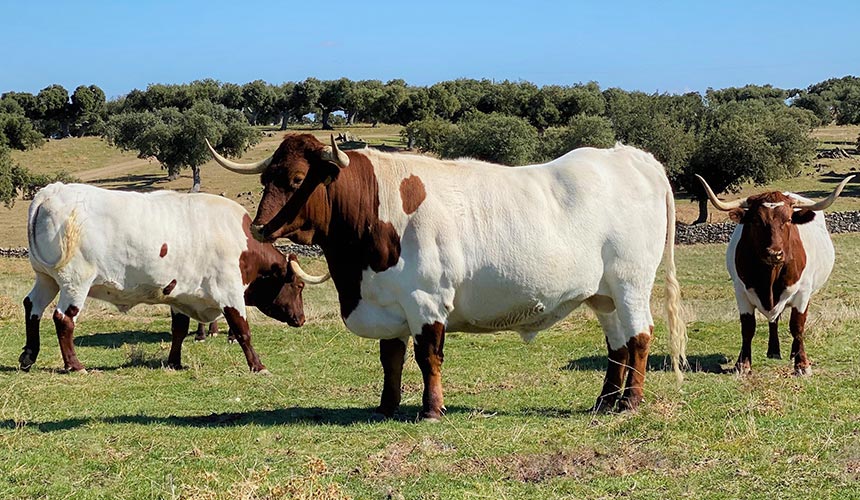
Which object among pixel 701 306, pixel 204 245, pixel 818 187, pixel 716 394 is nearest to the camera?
pixel 716 394

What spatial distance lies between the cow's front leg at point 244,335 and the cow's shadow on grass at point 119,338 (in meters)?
3.01

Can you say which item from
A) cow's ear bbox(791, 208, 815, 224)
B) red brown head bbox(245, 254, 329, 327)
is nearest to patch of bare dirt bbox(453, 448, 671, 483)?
cow's ear bbox(791, 208, 815, 224)

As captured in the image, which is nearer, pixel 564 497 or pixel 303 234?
pixel 564 497

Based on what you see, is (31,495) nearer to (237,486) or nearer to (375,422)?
(237,486)

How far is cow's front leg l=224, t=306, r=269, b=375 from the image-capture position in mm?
13586

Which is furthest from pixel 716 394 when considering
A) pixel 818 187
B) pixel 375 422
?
pixel 818 187

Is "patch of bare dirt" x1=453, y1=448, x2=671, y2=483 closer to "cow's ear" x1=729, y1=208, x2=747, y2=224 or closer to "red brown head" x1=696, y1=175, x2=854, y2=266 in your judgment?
"red brown head" x1=696, y1=175, x2=854, y2=266

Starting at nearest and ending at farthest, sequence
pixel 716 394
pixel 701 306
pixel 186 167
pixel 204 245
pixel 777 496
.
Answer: pixel 777 496
pixel 716 394
pixel 204 245
pixel 701 306
pixel 186 167

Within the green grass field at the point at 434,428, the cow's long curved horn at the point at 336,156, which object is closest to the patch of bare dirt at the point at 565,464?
the green grass field at the point at 434,428

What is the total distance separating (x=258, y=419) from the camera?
9242 mm

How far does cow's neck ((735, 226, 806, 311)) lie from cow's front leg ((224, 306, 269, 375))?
7127 mm

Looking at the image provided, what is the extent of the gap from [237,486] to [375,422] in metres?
2.87

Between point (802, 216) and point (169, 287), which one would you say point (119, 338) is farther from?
point (802, 216)

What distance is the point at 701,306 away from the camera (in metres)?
24.4
